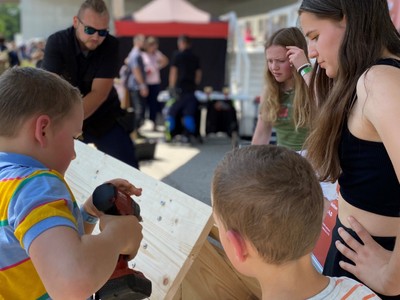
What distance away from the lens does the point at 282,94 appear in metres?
3.29

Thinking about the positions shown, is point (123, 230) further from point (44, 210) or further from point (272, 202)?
point (272, 202)

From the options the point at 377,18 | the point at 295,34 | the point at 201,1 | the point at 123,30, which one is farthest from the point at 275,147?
the point at 201,1

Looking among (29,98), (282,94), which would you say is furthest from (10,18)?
(29,98)

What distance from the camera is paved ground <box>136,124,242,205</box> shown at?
5883 millimetres

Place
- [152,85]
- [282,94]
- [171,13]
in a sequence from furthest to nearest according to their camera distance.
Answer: [171,13], [152,85], [282,94]

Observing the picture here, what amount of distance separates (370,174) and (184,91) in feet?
25.7

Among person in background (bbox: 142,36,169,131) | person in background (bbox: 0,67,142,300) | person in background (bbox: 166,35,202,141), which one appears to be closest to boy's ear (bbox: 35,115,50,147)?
person in background (bbox: 0,67,142,300)

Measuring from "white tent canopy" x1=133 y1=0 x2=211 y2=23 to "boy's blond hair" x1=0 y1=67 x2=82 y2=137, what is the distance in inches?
524

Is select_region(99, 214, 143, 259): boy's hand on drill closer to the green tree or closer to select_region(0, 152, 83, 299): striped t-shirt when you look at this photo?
select_region(0, 152, 83, 299): striped t-shirt

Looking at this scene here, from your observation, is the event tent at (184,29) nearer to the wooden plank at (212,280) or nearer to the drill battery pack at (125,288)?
the wooden plank at (212,280)

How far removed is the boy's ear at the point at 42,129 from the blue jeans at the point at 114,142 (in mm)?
2495

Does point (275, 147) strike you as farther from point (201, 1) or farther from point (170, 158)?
point (201, 1)

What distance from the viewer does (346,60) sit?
1488 millimetres

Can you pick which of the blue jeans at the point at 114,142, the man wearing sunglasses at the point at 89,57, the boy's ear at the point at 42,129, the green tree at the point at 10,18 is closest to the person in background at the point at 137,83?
the blue jeans at the point at 114,142
